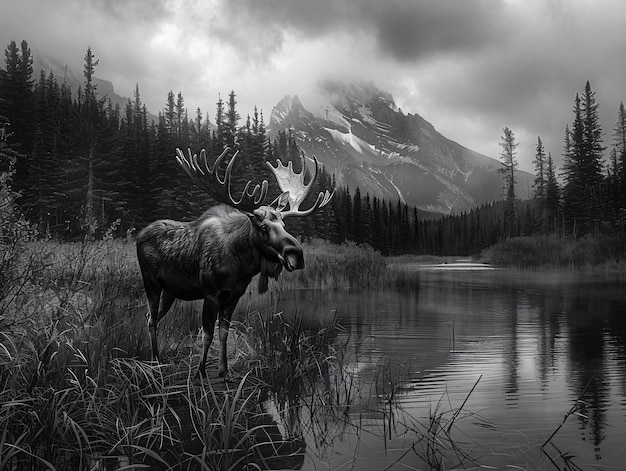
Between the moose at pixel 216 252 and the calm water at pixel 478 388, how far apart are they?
1.13 meters

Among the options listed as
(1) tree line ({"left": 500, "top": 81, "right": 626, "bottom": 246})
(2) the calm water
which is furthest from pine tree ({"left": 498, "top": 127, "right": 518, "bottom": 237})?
(2) the calm water

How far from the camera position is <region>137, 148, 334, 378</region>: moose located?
4.04m

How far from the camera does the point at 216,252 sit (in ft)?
13.5

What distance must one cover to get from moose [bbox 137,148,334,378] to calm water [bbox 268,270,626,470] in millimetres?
1126

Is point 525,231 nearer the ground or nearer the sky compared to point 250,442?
nearer the sky

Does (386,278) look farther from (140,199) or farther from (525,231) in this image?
(525,231)

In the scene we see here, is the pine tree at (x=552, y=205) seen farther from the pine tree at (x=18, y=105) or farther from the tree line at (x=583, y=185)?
the pine tree at (x=18, y=105)

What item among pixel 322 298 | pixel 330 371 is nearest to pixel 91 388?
pixel 330 371

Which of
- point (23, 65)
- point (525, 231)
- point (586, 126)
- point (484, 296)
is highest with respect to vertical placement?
point (23, 65)

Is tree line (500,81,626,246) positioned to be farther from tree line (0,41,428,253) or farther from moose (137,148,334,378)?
moose (137,148,334,378)

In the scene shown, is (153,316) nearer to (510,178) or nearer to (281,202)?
(281,202)

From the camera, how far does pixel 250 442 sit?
294 cm

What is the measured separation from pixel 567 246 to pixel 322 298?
24.5m

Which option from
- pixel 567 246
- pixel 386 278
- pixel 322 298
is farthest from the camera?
pixel 567 246
